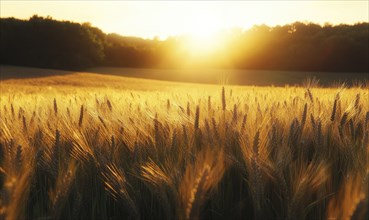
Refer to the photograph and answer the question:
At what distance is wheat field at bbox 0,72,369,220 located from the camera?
0.92 meters

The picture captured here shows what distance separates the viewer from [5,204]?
0.79 meters

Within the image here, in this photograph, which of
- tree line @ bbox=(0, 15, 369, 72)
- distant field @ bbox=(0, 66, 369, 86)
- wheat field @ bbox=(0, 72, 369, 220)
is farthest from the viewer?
tree line @ bbox=(0, 15, 369, 72)

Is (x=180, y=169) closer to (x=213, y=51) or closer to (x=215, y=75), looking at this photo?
(x=215, y=75)

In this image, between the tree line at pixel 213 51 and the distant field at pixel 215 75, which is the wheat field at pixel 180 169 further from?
the tree line at pixel 213 51

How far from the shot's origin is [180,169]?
43.2 inches

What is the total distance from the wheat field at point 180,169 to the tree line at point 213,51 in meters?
35.2

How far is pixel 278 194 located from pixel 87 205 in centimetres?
58

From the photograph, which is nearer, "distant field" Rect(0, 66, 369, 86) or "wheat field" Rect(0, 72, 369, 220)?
"wheat field" Rect(0, 72, 369, 220)

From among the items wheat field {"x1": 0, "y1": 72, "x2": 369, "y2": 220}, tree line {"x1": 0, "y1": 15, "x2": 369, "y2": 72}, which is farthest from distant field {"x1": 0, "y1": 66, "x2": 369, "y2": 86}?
wheat field {"x1": 0, "y1": 72, "x2": 369, "y2": 220}

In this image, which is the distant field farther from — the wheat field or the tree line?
the wheat field

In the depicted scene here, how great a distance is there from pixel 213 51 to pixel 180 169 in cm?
3998

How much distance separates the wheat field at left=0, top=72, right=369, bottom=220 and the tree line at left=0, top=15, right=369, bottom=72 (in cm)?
3523

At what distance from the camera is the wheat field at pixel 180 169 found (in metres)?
0.92

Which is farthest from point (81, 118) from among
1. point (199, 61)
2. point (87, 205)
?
point (199, 61)
